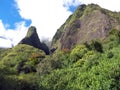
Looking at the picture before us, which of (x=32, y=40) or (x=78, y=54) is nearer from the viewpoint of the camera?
(x=78, y=54)

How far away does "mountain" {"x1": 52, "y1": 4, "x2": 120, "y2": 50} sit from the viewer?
488 ft

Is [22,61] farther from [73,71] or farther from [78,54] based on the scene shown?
[73,71]

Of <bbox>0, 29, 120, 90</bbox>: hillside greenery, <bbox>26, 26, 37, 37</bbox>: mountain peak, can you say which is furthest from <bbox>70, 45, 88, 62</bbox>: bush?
<bbox>26, 26, 37, 37</bbox>: mountain peak

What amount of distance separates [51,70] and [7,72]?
12.1 m

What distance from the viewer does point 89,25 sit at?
536 feet

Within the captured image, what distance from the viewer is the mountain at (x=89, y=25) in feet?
488

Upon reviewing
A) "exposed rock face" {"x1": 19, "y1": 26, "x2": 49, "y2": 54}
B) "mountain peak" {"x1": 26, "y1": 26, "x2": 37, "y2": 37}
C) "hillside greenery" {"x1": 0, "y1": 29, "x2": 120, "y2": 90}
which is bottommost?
"hillside greenery" {"x1": 0, "y1": 29, "x2": 120, "y2": 90}

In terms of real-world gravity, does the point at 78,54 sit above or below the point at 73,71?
above

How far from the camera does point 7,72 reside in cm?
10181

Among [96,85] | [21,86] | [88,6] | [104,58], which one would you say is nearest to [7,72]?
[21,86]

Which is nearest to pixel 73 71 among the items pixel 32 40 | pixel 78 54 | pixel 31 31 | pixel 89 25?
pixel 78 54

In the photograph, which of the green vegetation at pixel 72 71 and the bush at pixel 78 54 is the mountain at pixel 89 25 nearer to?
the green vegetation at pixel 72 71

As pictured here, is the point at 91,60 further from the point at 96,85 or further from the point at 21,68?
the point at 21,68

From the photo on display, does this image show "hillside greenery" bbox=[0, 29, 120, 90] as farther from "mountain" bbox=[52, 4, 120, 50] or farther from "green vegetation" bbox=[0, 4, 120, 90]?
"mountain" bbox=[52, 4, 120, 50]
